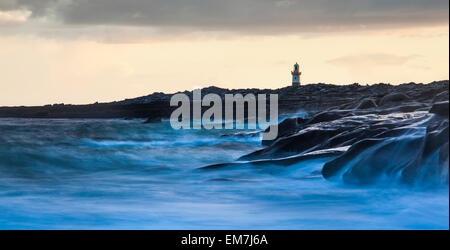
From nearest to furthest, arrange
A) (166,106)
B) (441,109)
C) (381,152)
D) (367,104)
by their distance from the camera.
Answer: (441,109) → (381,152) → (367,104) → (166,106)

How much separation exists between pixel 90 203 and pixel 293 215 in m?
3.82

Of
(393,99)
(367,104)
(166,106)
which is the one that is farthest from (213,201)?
(166,106)

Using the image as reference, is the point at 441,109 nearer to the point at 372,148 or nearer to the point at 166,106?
the point at 372,148

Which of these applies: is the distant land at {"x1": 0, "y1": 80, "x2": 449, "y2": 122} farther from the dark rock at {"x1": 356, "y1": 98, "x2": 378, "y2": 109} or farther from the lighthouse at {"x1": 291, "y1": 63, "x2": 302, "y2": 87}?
the dark rock at {"x1": 356, "y1": 98, "x2": 378, "y2": 109}

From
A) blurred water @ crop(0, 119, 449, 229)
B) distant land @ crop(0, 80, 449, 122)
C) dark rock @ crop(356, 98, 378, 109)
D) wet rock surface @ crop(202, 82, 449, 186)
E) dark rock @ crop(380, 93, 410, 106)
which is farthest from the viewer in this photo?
distant land @ crop(0, 80, 449, 122)

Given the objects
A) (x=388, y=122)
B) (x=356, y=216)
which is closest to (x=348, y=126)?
(x=388, y=122)

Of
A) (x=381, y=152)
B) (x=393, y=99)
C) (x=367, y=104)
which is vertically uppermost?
(x=393, y=99)

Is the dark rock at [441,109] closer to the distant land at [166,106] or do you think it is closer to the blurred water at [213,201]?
the blurred water at [213,201]

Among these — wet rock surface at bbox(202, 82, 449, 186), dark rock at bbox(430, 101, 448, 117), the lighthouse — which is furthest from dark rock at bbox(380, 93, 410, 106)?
the lighthouse

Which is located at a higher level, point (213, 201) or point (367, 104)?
point (367, 104)

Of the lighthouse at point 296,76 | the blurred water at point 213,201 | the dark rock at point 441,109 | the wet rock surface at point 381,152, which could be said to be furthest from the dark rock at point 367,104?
the lighthouse at point 296,76

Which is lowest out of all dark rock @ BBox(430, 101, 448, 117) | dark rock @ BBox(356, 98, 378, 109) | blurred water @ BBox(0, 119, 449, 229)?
blurred water @ BBox(0, 119, 449, 229)

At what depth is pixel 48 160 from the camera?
62.8 feet
